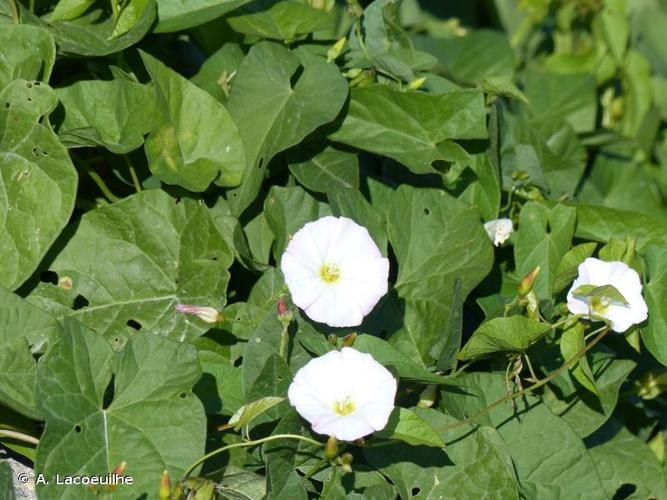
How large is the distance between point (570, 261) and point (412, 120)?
1.26ft

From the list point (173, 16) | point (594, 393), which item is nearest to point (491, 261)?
point (594, 393)

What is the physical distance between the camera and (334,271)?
4.42ft

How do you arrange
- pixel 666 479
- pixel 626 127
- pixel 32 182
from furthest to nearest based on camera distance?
pixel 626 127 → pixel 666 479 → pixel 32 182

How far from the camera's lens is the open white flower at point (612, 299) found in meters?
1.40

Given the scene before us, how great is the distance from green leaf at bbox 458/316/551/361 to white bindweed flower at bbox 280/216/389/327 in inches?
7.0

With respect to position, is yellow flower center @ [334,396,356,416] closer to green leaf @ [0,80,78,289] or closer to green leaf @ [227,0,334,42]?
green leaf @ [0,80,78,289]

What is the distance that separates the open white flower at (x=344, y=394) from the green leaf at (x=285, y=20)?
2.31 ft

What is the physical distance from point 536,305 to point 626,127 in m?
1.35

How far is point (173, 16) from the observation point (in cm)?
161

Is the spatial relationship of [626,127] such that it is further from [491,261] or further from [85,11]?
[85,11]

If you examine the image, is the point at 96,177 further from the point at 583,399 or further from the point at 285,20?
the point at 583,399

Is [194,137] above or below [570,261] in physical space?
above

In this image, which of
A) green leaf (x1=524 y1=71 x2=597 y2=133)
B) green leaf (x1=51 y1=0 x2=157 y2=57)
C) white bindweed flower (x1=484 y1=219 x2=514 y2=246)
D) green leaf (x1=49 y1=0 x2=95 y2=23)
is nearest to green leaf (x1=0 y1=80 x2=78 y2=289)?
green leaf (x1=51 y1=0 x2=157 y2=57)

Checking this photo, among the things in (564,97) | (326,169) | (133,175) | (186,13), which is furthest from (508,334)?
(564,97)
